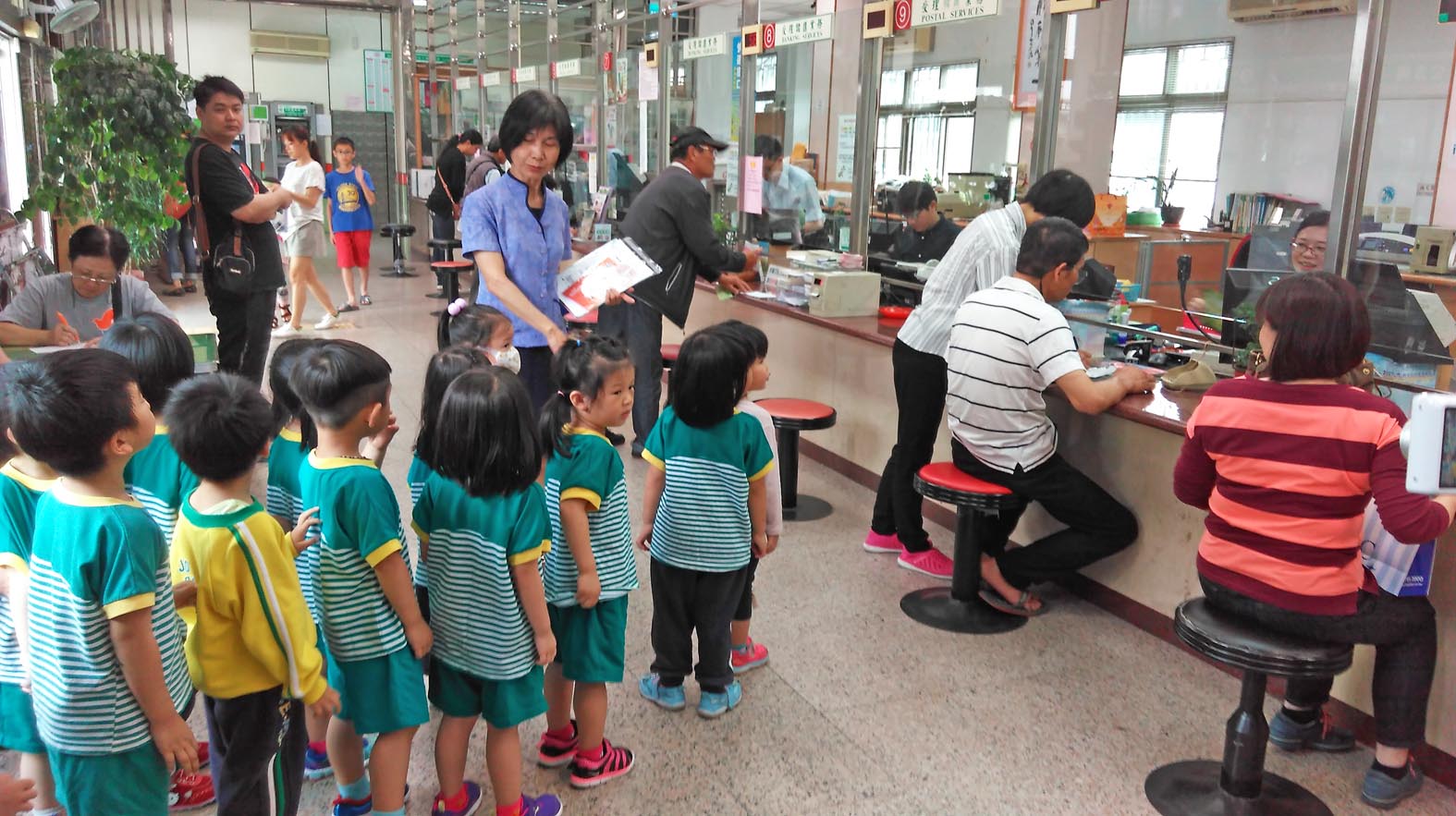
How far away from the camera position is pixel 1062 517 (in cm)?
335

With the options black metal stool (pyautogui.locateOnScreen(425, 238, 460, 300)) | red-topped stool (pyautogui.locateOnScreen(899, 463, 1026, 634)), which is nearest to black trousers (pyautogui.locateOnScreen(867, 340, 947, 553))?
red-topped stool (pyautogui.locateOnScreen(899, 463, 1026, 634))

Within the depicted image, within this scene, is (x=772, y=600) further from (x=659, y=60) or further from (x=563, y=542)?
(x=659, y=60)

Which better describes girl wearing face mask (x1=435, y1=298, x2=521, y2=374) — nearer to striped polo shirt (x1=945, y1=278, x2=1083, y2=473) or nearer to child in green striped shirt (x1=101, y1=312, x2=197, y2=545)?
child in green striped shirt (x1=101, y1=312, x2=197, y2=545)

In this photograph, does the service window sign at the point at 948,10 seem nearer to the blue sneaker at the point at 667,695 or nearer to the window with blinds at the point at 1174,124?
the window with blinds at the point at 1174,124

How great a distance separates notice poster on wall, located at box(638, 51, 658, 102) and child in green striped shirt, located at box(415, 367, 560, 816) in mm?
5246

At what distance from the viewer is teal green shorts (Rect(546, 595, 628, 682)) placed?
2357 millimetres

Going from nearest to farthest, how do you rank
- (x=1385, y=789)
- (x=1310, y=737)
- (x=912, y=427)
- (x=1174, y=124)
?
(x=1385, y=789)
(x=1310, y=737)
(x=912, y=427)
(x=1174, y=124)

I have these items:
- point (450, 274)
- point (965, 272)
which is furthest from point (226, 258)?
point (450, 274)

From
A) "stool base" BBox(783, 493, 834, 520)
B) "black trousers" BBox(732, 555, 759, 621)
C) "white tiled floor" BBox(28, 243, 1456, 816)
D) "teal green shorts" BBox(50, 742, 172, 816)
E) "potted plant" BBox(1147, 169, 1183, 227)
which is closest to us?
"teal green shorts" BBox(50, 742, 172, 816)

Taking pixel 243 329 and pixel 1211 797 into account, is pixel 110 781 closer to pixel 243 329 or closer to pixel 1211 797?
pixel 1211 797

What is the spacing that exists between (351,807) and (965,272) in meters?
2.43

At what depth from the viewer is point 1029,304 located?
10.3 ft

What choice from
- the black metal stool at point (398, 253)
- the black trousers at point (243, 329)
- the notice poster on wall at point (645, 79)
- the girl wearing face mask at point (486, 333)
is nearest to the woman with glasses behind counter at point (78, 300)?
the black trousers at point (243, 329)

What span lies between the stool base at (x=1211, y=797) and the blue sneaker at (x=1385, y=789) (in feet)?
0.41
